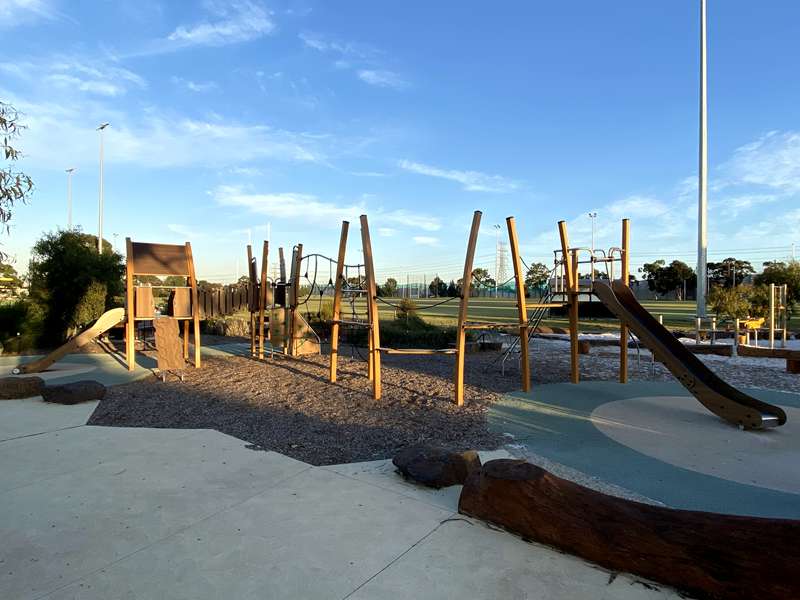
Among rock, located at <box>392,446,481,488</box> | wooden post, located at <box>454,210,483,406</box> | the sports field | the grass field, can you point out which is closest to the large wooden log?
rock, located at <box>392,446,481,488</box>

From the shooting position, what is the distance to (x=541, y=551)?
9.50 feet

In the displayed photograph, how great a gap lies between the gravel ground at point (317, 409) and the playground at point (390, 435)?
0.04m

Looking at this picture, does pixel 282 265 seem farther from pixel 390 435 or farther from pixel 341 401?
pixel 390 435

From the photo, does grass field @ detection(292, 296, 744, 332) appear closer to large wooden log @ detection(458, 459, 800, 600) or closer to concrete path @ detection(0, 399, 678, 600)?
concrete path @ detection(0, 399, 678, 600)

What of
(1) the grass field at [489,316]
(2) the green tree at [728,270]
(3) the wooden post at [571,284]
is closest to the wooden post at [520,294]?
(3) the wooden post at [571,284]

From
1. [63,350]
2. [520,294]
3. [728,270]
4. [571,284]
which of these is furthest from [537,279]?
[728,270]

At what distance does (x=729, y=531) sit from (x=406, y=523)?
6.09ft

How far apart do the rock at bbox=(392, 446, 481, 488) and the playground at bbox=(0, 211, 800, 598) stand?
120 mm

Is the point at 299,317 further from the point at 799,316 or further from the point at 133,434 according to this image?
the point at 799,316

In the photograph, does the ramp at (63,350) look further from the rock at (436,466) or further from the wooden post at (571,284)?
the wooden post at (571,284)

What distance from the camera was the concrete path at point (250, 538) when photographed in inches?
99.7

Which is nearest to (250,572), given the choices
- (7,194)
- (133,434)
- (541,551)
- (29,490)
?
(541,551)

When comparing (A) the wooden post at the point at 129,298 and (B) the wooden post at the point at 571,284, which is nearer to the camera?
(B) the wooden post at the point at 571,284

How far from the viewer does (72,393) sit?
7176mm
